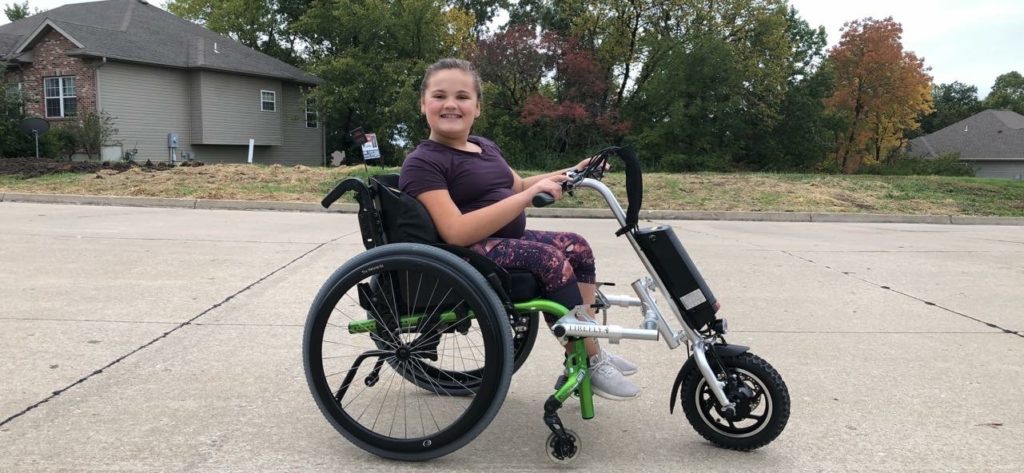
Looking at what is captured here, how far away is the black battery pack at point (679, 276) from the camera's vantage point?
254 centimetres

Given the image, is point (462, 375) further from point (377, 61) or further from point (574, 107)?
point (377, 61)

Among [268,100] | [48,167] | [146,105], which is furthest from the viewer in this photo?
[268,100]

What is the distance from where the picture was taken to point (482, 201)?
9.02ft

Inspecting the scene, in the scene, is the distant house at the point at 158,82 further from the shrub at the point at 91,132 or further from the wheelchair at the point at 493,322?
the wheelchair at the point at 493,322

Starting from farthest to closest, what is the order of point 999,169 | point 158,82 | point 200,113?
point 999,169
point 200,113
point 158,82

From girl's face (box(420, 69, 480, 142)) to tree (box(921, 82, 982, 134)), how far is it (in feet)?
253

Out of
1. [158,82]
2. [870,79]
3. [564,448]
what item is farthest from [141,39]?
[870,79]

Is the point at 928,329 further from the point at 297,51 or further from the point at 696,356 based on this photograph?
the point at 297,51

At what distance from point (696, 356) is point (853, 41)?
4241cm

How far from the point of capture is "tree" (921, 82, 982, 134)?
68938 mm

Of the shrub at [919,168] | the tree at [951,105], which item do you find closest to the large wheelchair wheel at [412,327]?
the shrub at [919,168]

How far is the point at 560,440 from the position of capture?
2.53m

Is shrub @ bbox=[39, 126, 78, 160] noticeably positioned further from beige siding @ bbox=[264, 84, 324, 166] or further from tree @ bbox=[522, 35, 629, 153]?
tree @ bbox=[522, 35, 629, 153]

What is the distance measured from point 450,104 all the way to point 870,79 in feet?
138
